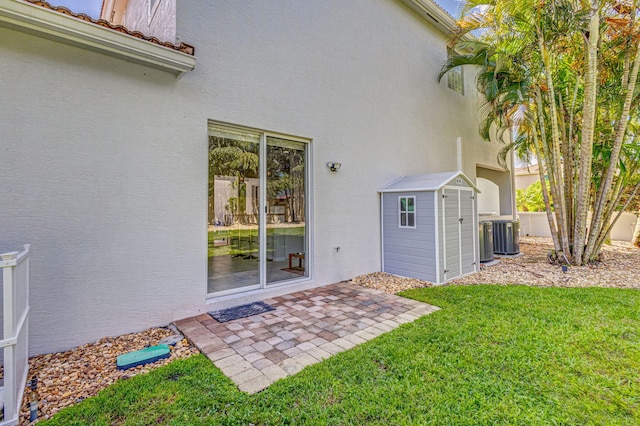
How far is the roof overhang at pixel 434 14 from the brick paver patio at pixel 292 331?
832 centimetres

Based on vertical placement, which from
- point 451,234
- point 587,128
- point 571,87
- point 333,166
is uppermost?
point 571,87

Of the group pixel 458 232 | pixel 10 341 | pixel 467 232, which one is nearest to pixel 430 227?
pixel 458 232

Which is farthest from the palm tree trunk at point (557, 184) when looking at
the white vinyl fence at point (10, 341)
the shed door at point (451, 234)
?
the white vinyl fence at point (10, 341)

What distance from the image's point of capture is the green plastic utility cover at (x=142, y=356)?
3.27 m

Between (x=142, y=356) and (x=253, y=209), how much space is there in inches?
110

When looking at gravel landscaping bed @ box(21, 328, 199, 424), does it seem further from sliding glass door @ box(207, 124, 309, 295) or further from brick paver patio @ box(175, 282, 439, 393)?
sliding glass door @ box(207, 124, 309, 295)

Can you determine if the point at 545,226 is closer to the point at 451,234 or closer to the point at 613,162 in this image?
the point at 613,162

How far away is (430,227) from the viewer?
6.55 meters

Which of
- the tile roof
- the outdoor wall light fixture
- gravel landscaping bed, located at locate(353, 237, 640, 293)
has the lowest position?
gravel landscaping bed, located at locate(353, 237, 640, 293)

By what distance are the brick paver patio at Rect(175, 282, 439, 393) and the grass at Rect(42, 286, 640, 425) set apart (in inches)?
7.4

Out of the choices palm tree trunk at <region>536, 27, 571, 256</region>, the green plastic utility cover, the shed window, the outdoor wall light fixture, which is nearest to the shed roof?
the shed window

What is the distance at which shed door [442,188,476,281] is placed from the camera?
22.1 ft

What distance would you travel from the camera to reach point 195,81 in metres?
4.63

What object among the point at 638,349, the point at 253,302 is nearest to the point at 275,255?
the point at 253,302
